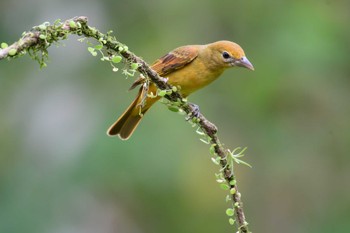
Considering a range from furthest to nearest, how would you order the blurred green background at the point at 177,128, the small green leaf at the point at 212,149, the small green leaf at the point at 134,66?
the blurred green background at the point at 177,128, the small green leaf at the point at 212,149, the small green leaf at the point at 134,66

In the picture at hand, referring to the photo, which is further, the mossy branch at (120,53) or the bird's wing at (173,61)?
the bird's wing at (173,61)

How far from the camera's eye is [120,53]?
2592 millimetres

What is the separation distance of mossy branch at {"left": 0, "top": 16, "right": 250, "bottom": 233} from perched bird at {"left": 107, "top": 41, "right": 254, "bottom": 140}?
1.32 meters

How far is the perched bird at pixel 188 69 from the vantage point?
171 inches

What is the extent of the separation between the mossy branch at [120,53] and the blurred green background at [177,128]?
2.33 metres

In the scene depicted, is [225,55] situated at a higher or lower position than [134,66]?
higher

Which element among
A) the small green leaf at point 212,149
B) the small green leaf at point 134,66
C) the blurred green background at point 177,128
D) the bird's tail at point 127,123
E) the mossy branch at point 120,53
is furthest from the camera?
the blurred green background at point 177,128

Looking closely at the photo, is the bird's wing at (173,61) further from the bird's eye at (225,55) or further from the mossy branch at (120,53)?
the mossy branch at (120,53)

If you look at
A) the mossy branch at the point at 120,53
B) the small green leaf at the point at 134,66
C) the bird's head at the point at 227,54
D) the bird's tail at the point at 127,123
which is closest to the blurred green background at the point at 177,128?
the bird's tail at the point at 127,123

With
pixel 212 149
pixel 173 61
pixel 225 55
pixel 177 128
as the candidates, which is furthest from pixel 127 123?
pixel 212 149

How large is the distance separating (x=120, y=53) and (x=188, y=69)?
6.23 ft

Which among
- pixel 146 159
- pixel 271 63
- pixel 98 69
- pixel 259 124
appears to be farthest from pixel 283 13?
pixel 146 159

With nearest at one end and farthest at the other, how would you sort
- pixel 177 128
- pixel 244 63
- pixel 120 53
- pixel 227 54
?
pixel 120 53
pixel 244 63
pixel 227 54
pixel 177 128

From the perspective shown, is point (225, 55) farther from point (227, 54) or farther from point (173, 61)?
point (173, 61)
